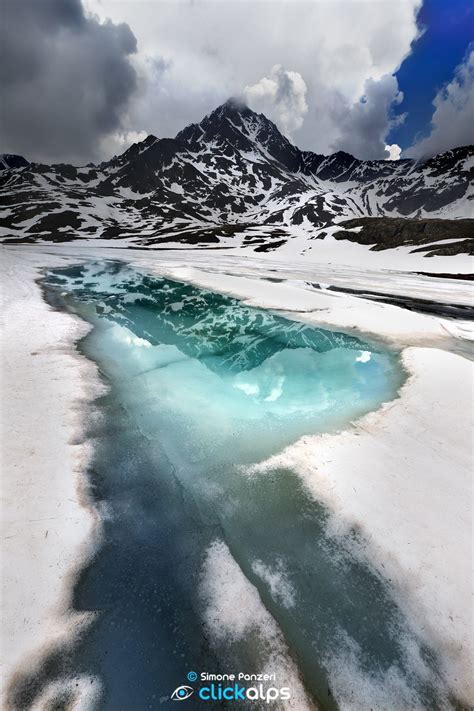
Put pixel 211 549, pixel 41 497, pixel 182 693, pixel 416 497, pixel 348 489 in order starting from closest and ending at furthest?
1. pixel 182 693
2. pixel 211 549
3. pixel 41 497
4. pixel 416 497
5. pixel 348 489

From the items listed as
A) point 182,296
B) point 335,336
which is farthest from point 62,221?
point 335,336

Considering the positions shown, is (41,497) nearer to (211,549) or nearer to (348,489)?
(211,549)

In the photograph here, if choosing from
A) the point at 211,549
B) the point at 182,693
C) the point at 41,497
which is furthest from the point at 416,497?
the point at 41,497

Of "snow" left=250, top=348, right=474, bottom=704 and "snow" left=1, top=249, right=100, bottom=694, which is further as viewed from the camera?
"snow" left=250, top=348, right=474, bottom=704

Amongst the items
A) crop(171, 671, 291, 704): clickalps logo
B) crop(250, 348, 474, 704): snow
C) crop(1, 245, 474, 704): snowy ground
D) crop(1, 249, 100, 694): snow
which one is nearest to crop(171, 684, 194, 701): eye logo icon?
crop(171, 671, 291, 704): clickalps logo

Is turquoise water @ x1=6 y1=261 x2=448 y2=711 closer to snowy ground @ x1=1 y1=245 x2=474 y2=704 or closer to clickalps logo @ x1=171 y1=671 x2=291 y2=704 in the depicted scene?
clickalps logo @ x1=171 y1=671 x2=291 y2=704

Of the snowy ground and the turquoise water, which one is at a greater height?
the snowy ground

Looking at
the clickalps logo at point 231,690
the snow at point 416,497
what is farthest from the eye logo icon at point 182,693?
the snow at point 416,497
